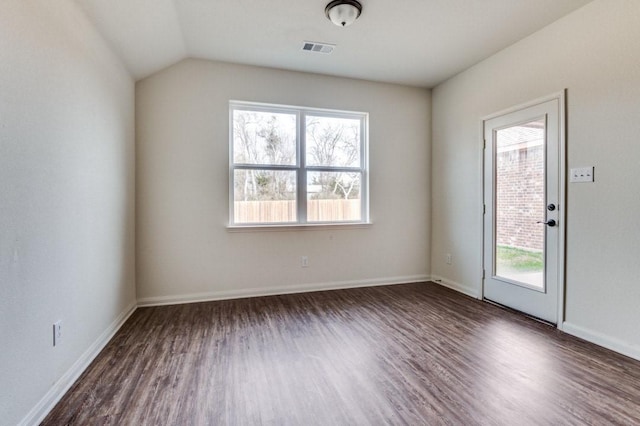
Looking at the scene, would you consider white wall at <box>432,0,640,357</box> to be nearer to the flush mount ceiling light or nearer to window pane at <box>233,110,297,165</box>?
the flush mount ceiling light

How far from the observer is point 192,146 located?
3471 mm

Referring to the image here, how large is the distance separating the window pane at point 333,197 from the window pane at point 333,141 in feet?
0.55

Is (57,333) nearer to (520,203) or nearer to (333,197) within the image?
(333,197)

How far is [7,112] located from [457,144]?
4.09 metres

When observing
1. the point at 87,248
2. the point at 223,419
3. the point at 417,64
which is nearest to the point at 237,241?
the point at 87,248

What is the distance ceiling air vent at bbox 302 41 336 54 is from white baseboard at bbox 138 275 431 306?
8.95 ft

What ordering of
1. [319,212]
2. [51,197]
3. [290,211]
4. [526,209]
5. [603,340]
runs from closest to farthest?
[51,197] < [603,340] < [526,209] < [290,211] < [319,212]

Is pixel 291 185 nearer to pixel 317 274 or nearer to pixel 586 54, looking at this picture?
pixel 317 274

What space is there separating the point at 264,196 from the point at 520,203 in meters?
2.79

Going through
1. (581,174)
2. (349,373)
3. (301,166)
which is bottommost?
(349,373)

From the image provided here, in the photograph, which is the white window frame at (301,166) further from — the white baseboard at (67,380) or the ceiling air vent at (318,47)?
the white baseboard at (67,380)

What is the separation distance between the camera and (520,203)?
10.3 ft

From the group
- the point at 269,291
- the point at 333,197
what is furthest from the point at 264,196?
the point at 269,291

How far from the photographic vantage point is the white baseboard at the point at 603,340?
223cm
